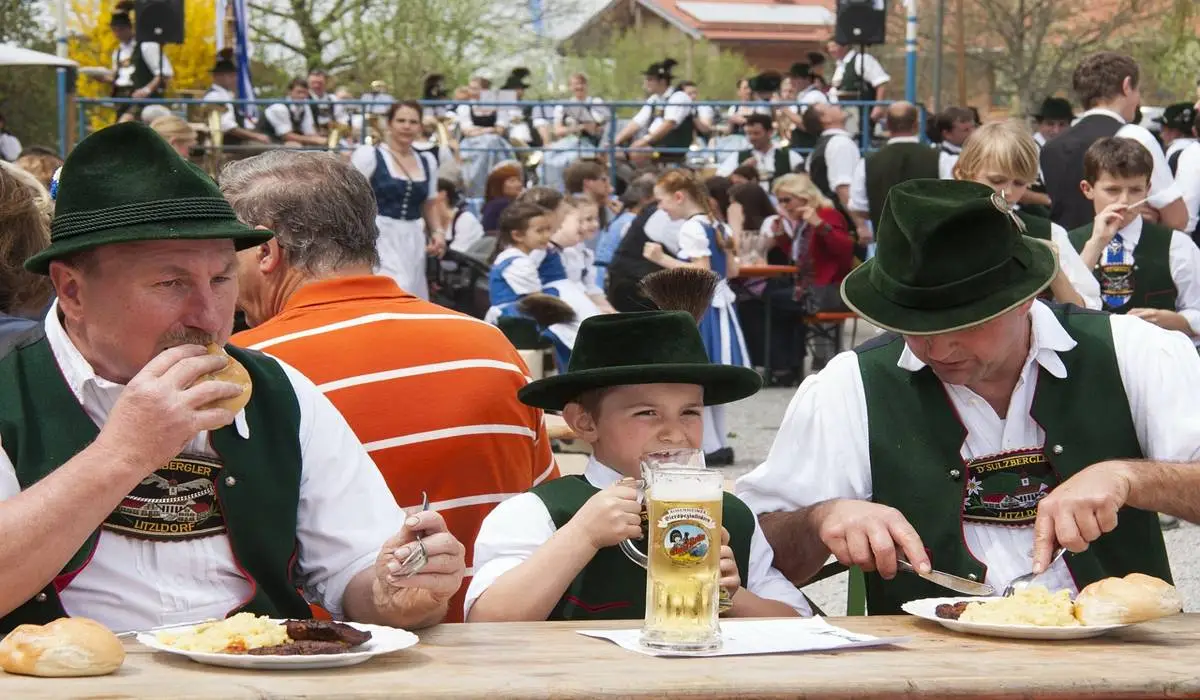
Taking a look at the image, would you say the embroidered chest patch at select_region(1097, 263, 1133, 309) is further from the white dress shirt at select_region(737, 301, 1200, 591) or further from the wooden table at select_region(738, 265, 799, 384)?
the wooden table at select_region(738, 265, 799, 384)

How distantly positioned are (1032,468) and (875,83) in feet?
50.2

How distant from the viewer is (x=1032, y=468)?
3322 millimetres

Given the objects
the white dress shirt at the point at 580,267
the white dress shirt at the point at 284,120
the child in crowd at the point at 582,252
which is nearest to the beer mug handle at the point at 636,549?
the child in crowd at the point at 582,252

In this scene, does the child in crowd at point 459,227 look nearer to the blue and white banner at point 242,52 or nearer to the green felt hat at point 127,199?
the blue and white banner at point 242,52

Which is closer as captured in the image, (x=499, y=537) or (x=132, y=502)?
(x=132, y=502)

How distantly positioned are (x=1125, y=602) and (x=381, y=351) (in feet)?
5.51

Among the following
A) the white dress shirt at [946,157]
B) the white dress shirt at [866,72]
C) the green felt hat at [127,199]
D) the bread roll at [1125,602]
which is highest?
the white dress shirt at [866,72]

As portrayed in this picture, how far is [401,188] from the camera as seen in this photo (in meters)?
12.2

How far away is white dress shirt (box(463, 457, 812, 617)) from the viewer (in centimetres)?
296

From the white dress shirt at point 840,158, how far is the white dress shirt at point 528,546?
37.4 feet

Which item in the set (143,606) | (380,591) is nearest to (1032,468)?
(380,591)

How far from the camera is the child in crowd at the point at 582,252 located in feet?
35.9

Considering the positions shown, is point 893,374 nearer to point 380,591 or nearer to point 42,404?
point 380,591

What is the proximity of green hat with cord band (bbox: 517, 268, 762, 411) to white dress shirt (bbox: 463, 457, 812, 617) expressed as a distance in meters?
0.19
